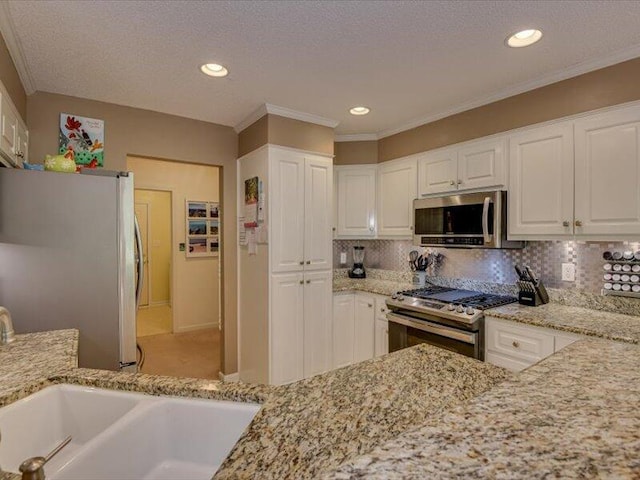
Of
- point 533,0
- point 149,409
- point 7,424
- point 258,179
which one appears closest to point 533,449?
point 149,409

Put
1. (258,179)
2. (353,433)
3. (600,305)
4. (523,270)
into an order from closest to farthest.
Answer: (353,433) < (600,305) < (523,270) < (258,179)

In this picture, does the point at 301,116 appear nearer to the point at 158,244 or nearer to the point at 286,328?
the point at 286,328

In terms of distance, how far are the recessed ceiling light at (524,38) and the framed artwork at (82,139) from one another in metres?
2.85

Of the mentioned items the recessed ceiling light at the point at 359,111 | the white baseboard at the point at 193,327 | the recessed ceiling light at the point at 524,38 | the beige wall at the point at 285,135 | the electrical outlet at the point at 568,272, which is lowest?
the white baseboard at the point at 193,327

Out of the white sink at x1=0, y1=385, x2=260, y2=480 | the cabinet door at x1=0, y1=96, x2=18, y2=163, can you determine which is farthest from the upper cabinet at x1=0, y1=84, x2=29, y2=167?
the white sink at x1=0, y1=385, x2=260, y2=480

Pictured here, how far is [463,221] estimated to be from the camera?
106 inches

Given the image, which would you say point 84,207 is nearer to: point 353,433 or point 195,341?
point 353,433

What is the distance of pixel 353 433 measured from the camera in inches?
29.0

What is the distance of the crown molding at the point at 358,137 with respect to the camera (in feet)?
11.8

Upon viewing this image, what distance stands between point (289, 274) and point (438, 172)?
5.08 feet

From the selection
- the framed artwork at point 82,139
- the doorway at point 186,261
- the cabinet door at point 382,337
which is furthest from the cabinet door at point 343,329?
the framed artwork at point 82,139

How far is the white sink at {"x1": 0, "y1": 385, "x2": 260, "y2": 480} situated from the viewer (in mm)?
921

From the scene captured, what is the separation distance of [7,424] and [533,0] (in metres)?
2.49

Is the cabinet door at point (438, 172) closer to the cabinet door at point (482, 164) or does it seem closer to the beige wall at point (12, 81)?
the cabinet door at point (482, 164)
